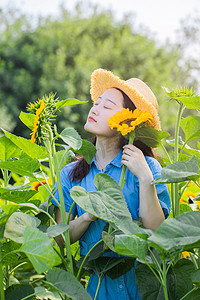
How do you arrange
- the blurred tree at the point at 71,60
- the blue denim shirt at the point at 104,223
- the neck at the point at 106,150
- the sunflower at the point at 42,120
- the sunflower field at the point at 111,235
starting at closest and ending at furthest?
1. the sunflower field at the point at 111,235
2. the sunflower at the point at 42,120
3. the blue denim shirt at the point at 104,223
4. the neck at the point at 106,150
5. the blurred tree at the point at 71,60

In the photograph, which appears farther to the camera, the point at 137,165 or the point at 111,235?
the point at 137,165

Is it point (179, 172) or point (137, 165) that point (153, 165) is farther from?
point (179, 172)

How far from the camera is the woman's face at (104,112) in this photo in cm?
121

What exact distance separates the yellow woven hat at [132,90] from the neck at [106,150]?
138 millimetres

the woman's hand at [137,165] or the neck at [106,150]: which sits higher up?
the neck at [106,150]

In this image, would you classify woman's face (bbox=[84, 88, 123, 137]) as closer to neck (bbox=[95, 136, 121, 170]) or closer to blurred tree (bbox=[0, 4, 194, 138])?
neck (bbox=[95, 136, 121, 170])

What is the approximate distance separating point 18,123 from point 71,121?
105cm

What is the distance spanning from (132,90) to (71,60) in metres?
8.74

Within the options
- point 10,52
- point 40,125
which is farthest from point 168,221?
point 10,52

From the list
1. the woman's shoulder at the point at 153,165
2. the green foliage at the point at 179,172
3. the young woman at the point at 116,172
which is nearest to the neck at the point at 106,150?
the young woman at the point at 116,172

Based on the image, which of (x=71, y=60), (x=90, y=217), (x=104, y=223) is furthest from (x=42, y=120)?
(x=71, y=60)

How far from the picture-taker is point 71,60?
382 inches

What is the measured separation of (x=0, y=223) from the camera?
0.92 meters

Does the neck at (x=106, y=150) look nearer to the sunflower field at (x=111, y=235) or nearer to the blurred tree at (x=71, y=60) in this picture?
the sunflower field at (x=111, y=235)
